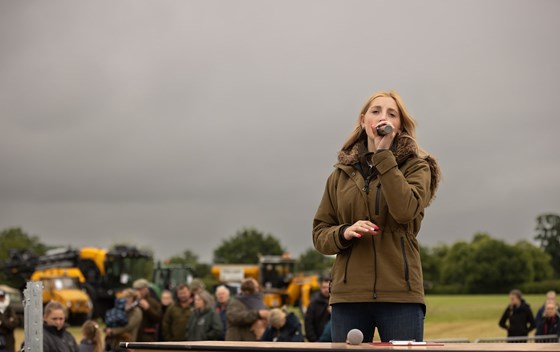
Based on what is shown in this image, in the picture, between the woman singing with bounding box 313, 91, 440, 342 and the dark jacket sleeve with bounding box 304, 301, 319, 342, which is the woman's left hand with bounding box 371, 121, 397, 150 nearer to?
the woman singing with bounding box 313, 91, 440, 342

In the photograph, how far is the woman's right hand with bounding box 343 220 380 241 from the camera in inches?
196

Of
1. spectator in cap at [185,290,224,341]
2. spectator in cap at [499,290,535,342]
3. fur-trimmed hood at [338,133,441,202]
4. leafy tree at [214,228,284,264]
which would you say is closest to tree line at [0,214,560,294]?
leafy tree at [214,228,284,264]

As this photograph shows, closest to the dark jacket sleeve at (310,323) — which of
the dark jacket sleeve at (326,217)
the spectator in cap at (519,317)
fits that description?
the spectator in cap at (519,317)

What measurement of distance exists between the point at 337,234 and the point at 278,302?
1463 inches

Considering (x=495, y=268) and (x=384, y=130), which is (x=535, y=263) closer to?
(x=495, y=268)

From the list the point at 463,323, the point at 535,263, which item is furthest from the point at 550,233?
the point at 535,263

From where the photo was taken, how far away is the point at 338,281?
5.25 m

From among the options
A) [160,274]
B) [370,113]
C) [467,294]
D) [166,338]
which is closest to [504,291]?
[467,294]

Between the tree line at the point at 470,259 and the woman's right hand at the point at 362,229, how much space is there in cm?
2529

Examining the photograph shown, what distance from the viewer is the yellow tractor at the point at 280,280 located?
40.8 metres

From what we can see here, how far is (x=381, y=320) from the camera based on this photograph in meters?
5.13

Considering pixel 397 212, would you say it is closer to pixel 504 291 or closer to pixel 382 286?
pixel 382 286

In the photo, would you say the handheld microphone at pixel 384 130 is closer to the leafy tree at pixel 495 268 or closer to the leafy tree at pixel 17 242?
the leafy tree at pixel 495 268

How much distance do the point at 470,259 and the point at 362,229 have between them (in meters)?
84.9
